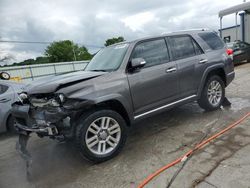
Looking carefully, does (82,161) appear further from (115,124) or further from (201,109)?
(201,109)

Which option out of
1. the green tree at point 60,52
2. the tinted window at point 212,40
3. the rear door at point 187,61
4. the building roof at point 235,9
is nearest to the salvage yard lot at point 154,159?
the rear door at point 187,61

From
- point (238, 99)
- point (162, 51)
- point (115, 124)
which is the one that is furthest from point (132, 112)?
point (238, 99)

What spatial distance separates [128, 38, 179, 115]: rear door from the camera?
3834 millimetres

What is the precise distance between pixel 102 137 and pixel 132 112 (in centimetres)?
66

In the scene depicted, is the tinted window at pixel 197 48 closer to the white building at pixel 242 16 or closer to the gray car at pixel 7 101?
the gray car at pixel 7 101

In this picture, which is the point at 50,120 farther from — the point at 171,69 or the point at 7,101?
the point at 7,101

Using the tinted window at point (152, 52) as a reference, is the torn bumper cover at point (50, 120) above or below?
below

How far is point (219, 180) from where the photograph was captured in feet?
8.78

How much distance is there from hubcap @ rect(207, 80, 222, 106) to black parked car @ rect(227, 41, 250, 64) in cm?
899

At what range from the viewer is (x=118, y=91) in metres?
3.58

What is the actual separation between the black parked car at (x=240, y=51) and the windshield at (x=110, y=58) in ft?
35.2

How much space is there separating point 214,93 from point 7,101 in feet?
16.1

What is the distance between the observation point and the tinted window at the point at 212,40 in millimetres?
5063

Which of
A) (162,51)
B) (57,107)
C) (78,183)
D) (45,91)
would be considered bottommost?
(78,183)
